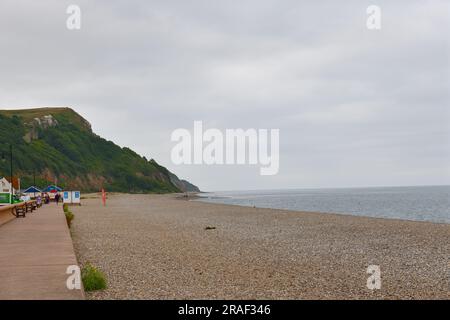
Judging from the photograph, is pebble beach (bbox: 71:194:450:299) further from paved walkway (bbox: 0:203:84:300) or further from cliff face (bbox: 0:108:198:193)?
cliff face (bbox: 0:108:198:193)

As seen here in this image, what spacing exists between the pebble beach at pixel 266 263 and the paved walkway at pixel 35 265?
0.97 metres

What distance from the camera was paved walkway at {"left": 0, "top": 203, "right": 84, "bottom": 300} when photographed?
28.6 feet

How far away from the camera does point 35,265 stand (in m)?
11.6

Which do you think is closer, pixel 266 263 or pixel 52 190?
pixel 266 263

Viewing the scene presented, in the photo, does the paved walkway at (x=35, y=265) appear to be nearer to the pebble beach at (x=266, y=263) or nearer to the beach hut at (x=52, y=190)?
the pebble beach at (x=266, y=263)

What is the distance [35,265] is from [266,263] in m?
6.90

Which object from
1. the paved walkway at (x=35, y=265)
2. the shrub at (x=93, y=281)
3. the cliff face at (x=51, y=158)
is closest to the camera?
the paved walkway at (x=35, y=265)

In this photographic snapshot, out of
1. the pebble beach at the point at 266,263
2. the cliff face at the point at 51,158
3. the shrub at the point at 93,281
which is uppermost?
the cliff face at the point at 51,158

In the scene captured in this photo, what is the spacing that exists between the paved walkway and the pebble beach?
0.97 meters

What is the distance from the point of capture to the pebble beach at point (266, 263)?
34.9ft

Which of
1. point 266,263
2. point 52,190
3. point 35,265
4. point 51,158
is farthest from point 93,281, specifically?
point 51,158

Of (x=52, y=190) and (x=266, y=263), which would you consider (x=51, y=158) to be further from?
(x=266, y=263)

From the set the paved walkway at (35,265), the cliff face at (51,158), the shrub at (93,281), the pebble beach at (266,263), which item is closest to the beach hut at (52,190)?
the pebble beach at (266,263)
